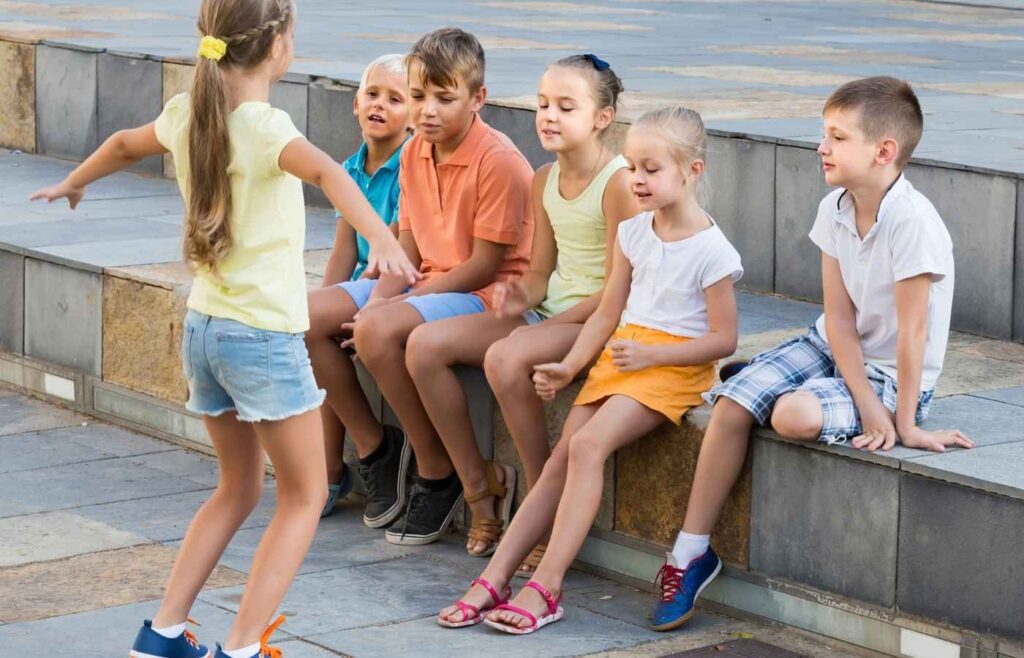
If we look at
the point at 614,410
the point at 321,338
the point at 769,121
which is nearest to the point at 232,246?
the point at 614,410

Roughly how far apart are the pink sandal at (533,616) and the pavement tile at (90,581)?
2.40ft

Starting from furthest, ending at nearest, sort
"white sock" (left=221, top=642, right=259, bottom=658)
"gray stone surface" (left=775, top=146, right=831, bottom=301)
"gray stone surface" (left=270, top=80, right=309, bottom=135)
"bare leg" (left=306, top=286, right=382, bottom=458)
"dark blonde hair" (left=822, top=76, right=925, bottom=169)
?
"gray stone surface" (left=270, top=80, right=309, bottom=135), "gray stone surface" (left=775, top=146, right=831, bottom=301), "bare leg" (left=306, top=286, right=382, bottom=458), "dark blonde hair" (left=822, top=76, right=925, bottom=169), "white sock" (left=221, top=642, right=259, bottom=658)

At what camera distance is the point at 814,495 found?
4289 millimetres

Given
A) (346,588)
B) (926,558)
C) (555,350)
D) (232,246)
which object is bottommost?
(346,588)

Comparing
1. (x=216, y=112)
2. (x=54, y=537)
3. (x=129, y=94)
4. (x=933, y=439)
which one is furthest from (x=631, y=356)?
(x=129, y=94)

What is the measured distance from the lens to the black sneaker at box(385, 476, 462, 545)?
511 cm

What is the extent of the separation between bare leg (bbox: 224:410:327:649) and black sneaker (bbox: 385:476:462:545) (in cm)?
118

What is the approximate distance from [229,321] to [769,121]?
3341mm

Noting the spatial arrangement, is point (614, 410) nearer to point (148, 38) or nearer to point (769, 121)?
point (769, 121)

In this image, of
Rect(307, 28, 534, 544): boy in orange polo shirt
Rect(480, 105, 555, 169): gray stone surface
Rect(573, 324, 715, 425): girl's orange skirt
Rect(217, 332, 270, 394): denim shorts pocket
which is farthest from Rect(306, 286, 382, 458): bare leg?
Rect(480, 105, 555, 169): gray stone surface

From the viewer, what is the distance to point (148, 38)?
9695 millimetres

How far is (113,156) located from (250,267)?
45 centimetres

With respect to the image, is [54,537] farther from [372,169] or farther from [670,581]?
[670,581]

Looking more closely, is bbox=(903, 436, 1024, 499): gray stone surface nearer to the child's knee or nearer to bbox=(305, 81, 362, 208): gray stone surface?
the child's knee
